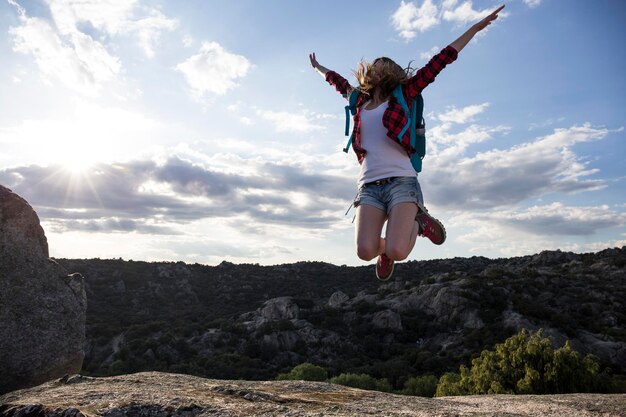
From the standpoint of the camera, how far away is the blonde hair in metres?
6.32

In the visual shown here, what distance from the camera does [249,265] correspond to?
263 ft

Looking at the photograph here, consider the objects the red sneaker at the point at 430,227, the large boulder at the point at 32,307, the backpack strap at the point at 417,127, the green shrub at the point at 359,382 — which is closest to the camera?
the backpack strap at the point at 417,127

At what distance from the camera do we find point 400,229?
6027 mm

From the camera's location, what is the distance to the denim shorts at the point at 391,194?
6006 mm

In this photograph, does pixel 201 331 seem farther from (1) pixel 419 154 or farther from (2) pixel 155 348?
(1) pixel 419 154

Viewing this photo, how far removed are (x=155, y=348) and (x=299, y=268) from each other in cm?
3844

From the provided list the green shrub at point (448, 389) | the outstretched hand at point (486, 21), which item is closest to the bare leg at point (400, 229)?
the outstretched hand at point (486, 21)

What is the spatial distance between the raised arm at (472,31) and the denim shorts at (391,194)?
177 cm

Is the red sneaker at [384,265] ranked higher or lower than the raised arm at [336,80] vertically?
lower

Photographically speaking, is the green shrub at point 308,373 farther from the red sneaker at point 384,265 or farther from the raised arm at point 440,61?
the raised arm at point 440,61

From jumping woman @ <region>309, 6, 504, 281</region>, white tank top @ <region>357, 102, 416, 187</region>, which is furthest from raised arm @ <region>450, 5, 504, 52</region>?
white tank top @ <region>357, 102, 416, 187</region>

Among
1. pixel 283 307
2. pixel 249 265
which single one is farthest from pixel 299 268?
pixel 283 307

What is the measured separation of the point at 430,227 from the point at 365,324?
40.6 metres

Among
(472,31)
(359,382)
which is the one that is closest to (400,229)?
(472,31)
